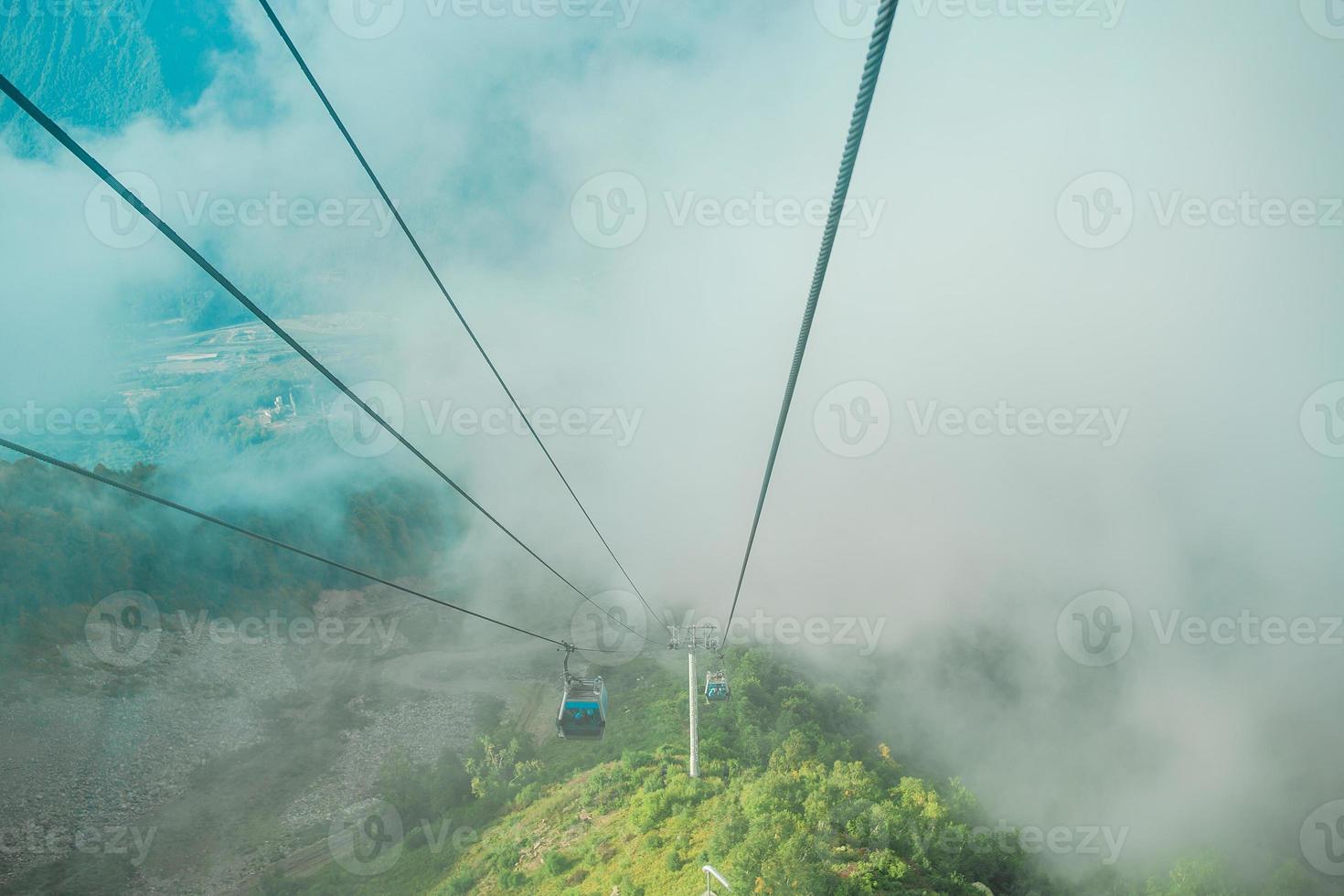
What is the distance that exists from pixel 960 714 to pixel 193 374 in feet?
445

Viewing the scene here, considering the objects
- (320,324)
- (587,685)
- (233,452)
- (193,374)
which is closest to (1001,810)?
(587,685)

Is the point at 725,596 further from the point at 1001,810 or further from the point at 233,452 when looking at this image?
the point at 233,452

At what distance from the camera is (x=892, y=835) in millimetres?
24969
